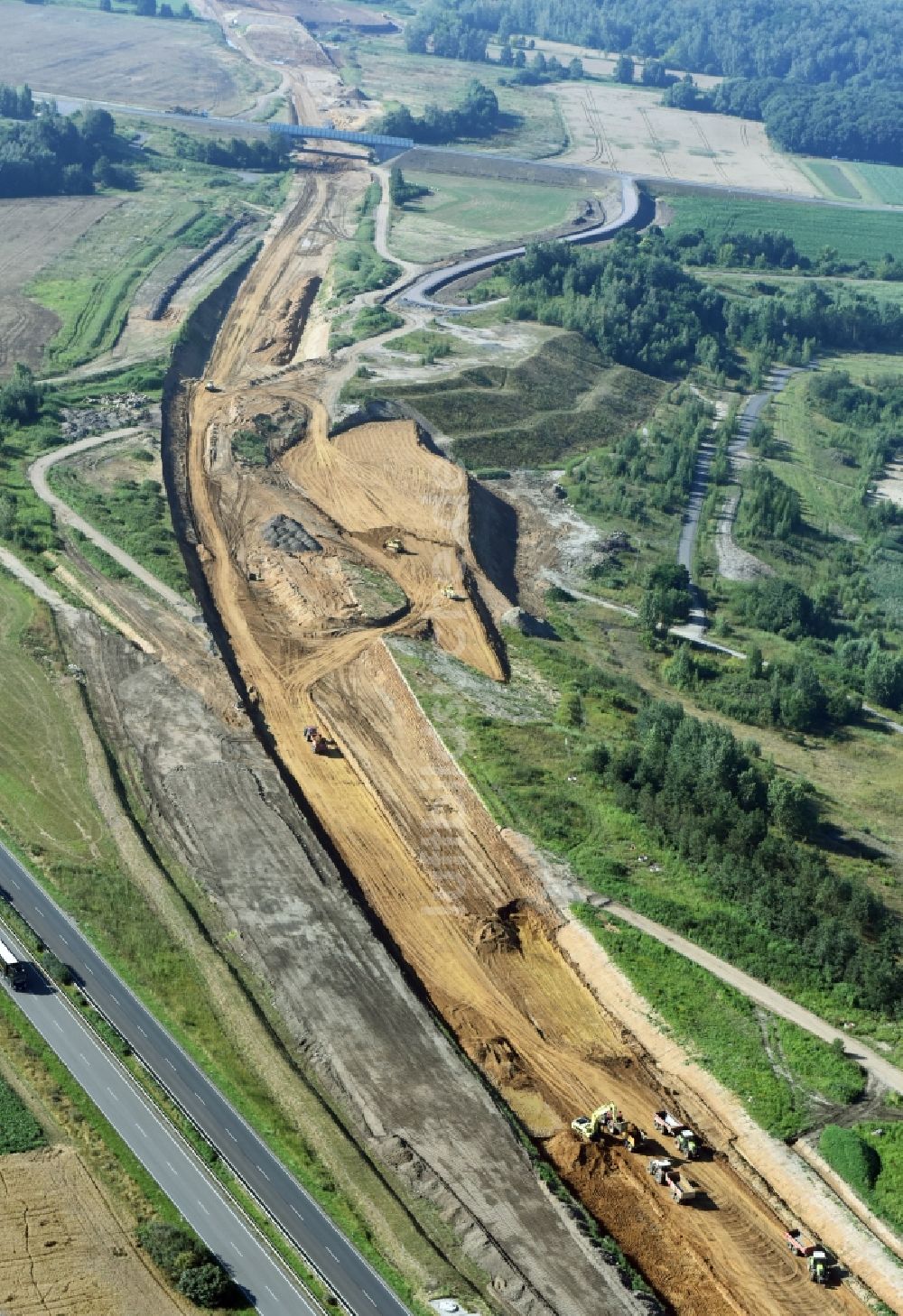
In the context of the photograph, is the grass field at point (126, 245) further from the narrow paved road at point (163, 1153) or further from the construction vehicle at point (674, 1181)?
the construction vehicle at point (674, 1181)

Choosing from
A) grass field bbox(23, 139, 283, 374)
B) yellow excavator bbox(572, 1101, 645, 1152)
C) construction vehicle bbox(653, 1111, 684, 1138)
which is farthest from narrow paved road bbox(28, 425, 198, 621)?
construction vehicle bbox(653, 1111, 684, 1138)

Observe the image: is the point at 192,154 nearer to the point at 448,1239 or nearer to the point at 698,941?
the point at 698,941

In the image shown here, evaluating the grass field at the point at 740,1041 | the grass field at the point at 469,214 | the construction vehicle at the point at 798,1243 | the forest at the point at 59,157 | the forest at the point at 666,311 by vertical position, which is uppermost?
the forest at the point at 59,157

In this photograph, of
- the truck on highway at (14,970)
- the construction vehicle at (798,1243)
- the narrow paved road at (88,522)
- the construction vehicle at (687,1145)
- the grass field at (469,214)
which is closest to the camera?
the construction vehicle at (798,1243)

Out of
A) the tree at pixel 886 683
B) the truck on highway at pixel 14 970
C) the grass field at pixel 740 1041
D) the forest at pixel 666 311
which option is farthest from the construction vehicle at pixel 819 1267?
the forest at pixel 666 311

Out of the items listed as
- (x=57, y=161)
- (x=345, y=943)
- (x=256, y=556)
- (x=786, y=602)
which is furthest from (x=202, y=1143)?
(x=57, y=161)

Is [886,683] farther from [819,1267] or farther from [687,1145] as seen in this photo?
[819,1267]
